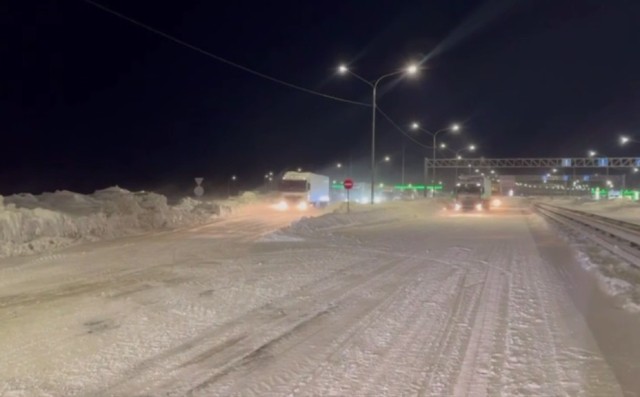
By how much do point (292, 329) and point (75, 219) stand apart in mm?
18971

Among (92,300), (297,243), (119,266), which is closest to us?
(92,300)

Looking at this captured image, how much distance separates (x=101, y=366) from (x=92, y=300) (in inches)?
168

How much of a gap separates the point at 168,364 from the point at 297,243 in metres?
15.0

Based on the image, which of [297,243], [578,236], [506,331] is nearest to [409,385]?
[506,331]

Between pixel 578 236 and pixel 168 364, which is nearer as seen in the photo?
pixel 168 364

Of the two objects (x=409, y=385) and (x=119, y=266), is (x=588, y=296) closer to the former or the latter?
(x=409, y=385)

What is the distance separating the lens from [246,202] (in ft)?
198

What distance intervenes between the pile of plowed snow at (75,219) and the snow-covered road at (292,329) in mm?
4380

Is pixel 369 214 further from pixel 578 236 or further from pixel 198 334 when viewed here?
pixel 198 334

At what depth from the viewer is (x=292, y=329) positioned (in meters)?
8.55

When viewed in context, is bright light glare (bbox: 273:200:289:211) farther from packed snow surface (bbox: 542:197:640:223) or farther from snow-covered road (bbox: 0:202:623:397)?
snow-covered road (bbox: 0:202:623:397)

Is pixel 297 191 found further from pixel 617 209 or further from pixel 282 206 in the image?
pixel 617 209

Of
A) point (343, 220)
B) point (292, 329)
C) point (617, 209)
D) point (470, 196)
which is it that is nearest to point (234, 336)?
point (292, 329)

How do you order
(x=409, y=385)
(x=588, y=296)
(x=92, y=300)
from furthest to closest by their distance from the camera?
(x=588, y=296)
(x=92, y=300)
(x=409, y=385)
